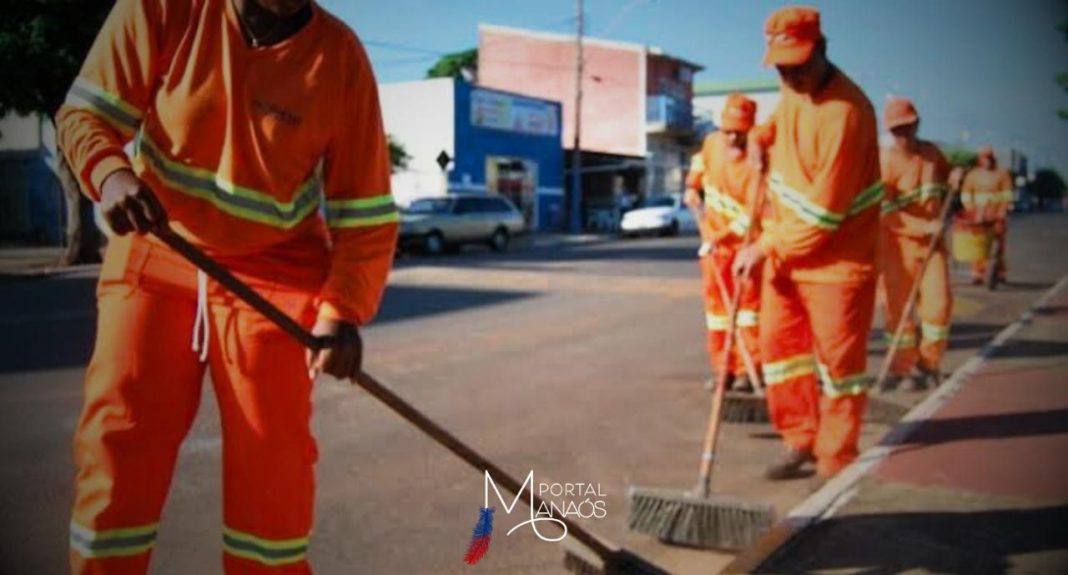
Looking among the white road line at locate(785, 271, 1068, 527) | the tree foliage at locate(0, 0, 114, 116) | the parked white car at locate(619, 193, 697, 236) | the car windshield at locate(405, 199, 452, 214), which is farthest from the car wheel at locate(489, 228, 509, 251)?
the tree foliage at locate(0, 0, 114, 116)

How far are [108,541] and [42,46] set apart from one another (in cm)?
195

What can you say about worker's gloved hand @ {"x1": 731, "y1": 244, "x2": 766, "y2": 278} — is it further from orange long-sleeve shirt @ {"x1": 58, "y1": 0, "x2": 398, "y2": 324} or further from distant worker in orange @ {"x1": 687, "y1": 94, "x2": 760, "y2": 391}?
orange long-sleeve shirt @ {"x1": 58, "y1": 0, "x2": 398, "y2": 324}

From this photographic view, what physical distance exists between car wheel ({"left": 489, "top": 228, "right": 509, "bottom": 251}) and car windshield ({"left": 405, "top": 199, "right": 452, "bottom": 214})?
155 cm

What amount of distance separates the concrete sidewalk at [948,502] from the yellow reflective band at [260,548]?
150cm

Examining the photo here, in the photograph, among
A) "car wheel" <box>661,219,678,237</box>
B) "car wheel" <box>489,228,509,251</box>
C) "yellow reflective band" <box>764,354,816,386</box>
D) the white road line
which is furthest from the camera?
"car wheel" <box>661,219,678,237</box>

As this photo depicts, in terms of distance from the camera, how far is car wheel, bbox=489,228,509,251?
2194 cm

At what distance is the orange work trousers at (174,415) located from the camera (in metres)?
1.92

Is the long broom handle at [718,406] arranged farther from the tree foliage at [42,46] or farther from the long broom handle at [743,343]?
the tree foliage at [42,46]

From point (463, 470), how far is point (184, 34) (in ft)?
8.28

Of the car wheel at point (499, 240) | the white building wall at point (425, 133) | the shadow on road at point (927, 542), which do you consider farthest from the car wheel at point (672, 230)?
the shadow on road at point (927, 542)

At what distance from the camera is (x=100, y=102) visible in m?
1.96

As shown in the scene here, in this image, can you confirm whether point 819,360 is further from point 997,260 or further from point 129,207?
point 997,260

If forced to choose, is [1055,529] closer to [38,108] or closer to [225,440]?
[225,440]

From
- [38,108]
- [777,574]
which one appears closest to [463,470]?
[777,574]
